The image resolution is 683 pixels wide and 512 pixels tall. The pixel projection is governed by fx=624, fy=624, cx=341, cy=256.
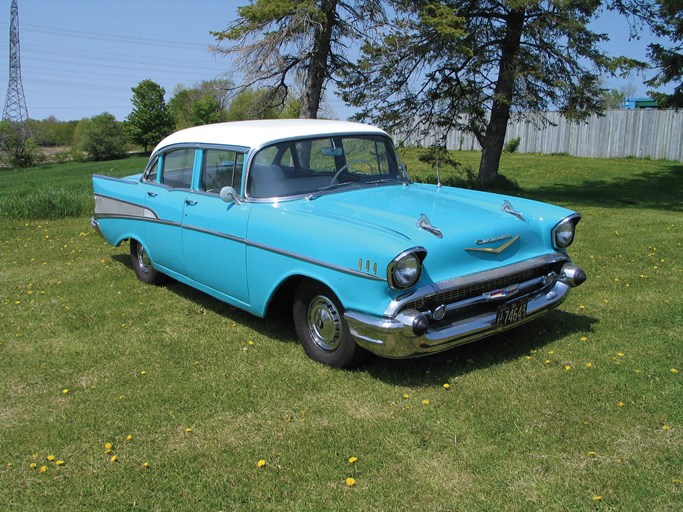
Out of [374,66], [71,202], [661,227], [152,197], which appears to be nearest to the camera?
[152,197]

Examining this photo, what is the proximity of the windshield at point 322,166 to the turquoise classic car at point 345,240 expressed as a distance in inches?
0.5

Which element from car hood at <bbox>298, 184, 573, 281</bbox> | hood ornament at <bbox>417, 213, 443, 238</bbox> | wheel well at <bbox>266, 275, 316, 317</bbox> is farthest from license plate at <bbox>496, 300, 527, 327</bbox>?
wheel well at <bbox>266, 275, 316, 317</bbox>

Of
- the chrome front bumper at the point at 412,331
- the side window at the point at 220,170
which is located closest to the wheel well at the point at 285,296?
the chrome front bumper at the point at 412,331

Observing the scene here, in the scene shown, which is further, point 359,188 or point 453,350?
point 359,188

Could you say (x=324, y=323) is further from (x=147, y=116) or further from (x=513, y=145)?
(x=147, y=116)

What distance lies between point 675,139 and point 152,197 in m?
20.4

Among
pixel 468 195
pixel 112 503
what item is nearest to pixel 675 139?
pixel 468 195

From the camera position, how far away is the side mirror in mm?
4961

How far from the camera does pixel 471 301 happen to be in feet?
13.6

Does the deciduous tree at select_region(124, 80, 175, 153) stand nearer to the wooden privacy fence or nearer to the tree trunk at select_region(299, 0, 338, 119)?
the wooden privacy fence

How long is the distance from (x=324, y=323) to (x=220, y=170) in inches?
68.7

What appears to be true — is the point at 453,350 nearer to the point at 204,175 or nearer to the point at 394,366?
the point at 394,366

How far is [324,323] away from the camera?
14.6 ft

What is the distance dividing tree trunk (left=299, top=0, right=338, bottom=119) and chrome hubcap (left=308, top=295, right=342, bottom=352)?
386 inches
